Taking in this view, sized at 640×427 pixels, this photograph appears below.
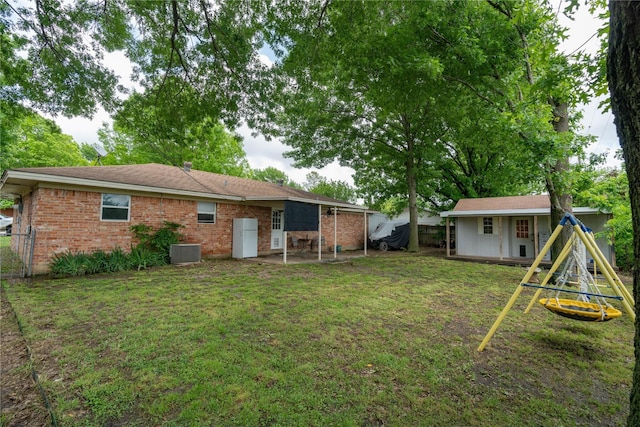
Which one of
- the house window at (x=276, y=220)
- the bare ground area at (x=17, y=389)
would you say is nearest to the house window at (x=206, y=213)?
the house window at (x=276, y=220)

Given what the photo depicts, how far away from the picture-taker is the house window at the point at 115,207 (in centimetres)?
880

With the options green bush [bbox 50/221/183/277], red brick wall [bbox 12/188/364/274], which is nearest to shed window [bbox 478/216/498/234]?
red brick wall [bbox 12/188/364/274]

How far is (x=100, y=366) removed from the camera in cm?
300

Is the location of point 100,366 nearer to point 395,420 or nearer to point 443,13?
point 395,420

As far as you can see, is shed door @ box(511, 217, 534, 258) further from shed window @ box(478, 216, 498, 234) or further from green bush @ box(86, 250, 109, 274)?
green bush @ box(86, 250, 109, 274)

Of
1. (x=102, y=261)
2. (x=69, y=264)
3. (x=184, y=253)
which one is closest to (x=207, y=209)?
(x=184, y=253)

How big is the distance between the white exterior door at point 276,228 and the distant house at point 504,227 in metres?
8.38

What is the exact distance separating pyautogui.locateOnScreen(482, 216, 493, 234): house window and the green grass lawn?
892 centimetres

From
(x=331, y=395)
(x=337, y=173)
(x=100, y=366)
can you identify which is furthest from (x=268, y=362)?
(x=337, y=173)

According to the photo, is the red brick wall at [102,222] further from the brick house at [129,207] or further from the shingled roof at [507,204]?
the shingled roof at [507,204]

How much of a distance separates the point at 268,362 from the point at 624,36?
12.3ft

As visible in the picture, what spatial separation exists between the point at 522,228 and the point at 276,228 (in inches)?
464

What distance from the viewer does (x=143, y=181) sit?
9648 mm

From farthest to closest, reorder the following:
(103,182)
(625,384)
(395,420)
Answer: (103,182), (625,384), (395,420)
